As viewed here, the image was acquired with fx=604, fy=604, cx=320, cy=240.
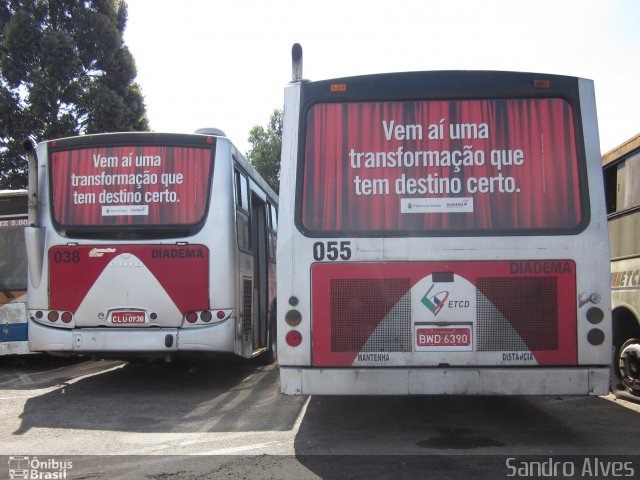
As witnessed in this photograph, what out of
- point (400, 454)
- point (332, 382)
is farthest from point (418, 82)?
point (400, 454)

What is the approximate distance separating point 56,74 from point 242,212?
12.9 meters

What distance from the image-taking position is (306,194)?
5.35 m

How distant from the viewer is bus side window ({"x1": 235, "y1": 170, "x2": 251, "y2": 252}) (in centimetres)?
838

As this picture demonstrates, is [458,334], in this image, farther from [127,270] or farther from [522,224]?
[127,270]

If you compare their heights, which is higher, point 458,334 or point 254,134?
point 254,134

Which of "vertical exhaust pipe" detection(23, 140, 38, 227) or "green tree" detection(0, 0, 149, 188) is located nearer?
"vertical exhaust pipe" detection(23, 140, 38, 227)

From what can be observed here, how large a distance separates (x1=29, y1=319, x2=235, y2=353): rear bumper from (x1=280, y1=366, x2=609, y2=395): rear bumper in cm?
265

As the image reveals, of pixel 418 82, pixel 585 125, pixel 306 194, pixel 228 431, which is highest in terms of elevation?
pixel 418 82

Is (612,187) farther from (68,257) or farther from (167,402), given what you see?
(68,257)

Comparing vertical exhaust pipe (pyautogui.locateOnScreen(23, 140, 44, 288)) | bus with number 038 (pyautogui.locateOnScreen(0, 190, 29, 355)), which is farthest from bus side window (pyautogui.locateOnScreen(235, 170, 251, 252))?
bus with number 038 (pyautogui.locateOnScreen(0, 190, 29, 355))

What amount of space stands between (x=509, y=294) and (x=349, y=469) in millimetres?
1967

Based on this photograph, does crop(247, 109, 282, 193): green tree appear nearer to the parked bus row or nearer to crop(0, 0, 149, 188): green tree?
crop(0, 0, 149, 188): green tree

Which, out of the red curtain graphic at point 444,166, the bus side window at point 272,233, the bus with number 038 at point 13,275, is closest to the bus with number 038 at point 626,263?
the red curtain graphic at point 444,166

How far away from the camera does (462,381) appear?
5.02 meters
